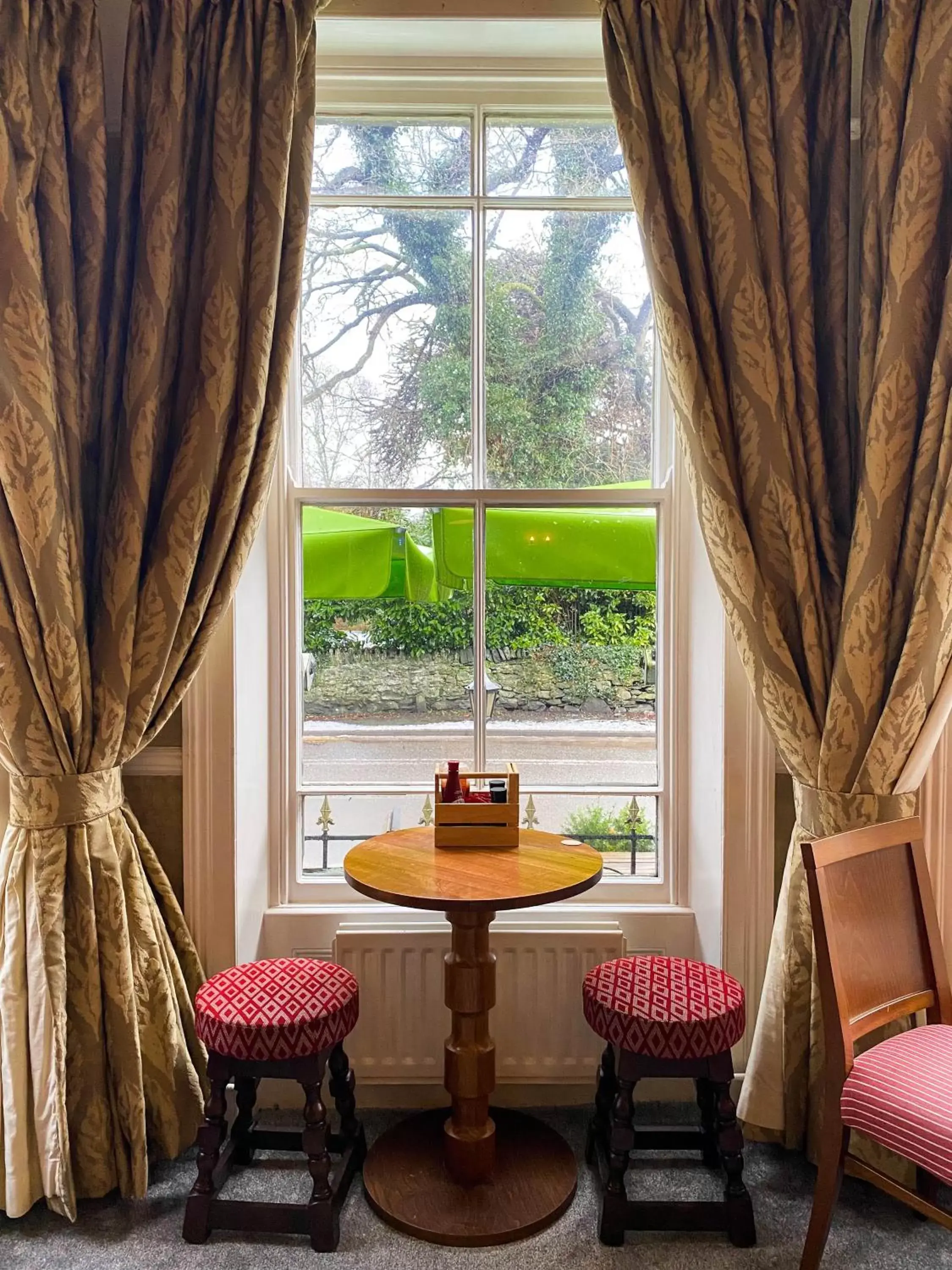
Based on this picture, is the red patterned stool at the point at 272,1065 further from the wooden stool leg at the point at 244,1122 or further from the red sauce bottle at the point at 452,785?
the red sauce bottle at the point at 452,785

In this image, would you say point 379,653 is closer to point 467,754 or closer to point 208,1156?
point 467,754

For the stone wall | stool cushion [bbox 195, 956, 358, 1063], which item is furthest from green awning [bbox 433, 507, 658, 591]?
stool cushion [bbox 195, 956, 358, 1063]

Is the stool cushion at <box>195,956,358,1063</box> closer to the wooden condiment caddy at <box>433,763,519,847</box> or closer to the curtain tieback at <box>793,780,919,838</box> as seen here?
the wooden condiment caddy at <box>433,763,519,847</box>

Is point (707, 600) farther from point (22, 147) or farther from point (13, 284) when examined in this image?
point (22, 147)

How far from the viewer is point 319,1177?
5.28 feet

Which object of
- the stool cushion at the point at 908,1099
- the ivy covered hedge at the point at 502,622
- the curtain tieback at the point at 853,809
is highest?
the ivy covered hedge at the point at 502,622

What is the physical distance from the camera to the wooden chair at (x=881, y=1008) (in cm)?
137

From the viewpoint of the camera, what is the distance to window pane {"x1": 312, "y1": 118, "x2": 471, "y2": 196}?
7.07 ft

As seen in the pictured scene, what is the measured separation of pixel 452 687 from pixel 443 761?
0.20m

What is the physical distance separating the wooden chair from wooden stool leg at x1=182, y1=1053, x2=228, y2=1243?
45.1 inches

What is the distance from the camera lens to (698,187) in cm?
180

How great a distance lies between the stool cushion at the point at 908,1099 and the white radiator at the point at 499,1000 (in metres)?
0.64

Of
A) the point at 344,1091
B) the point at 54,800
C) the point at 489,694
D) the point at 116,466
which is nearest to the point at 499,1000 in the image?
the point at 344,1091

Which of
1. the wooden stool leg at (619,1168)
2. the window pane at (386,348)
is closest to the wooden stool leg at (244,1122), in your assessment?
the wooden stool leg at (619,1168)
